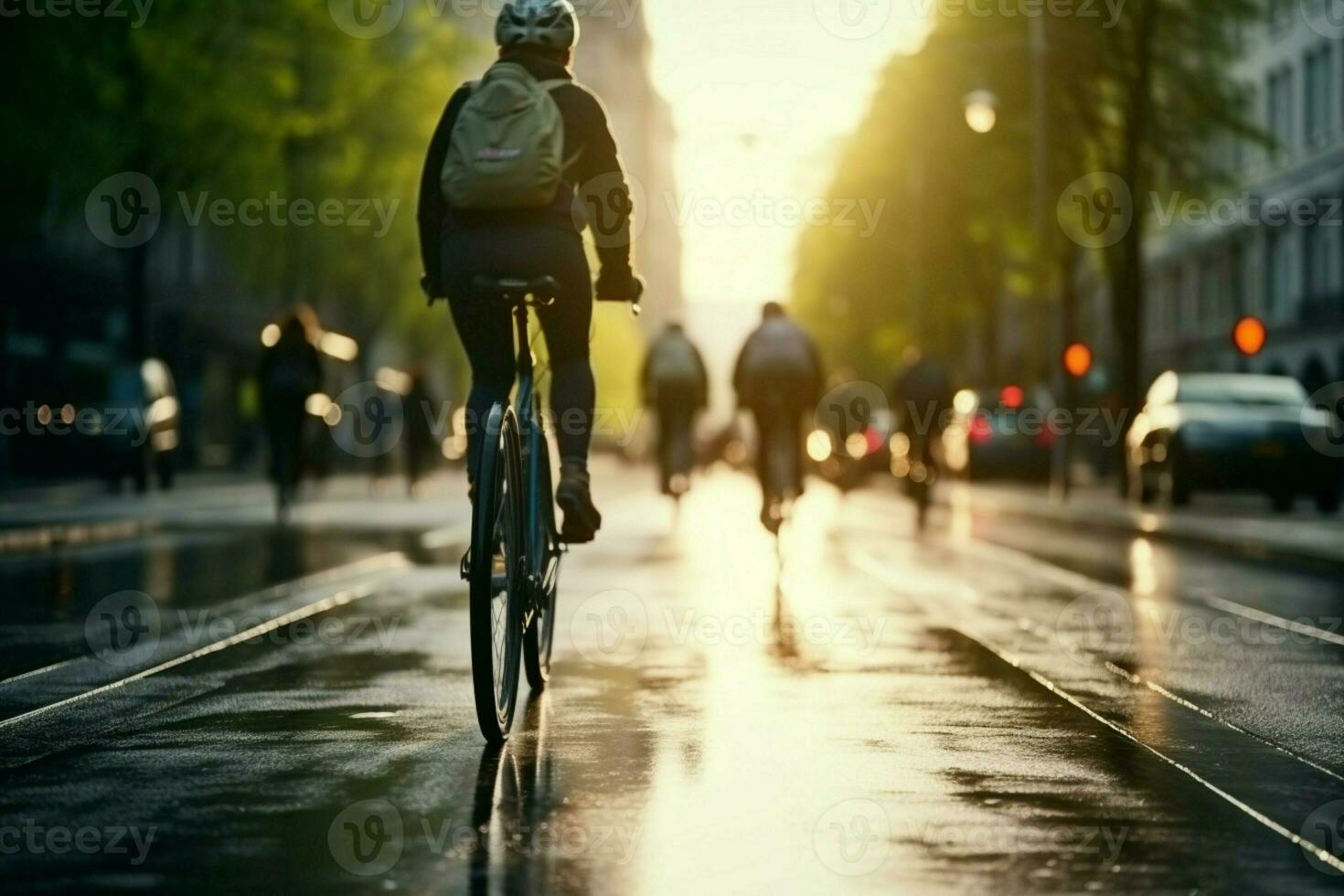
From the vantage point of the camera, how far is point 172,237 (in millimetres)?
54531

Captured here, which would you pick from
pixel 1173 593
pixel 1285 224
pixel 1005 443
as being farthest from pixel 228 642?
pixel 1285 224

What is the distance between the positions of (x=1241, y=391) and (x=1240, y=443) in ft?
4.73

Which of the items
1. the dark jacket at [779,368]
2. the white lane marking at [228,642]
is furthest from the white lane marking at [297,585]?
the dark jacket at [779,368]

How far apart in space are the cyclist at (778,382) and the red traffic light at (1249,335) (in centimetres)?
876

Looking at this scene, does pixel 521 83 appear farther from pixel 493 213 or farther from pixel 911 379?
pixel 911 379

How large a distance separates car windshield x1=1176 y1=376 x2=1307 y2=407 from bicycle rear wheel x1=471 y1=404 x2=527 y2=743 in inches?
896

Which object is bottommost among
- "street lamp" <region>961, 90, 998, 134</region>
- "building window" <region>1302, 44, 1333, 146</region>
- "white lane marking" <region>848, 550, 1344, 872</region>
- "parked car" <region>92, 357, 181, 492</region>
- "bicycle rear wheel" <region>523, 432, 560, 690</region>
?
"white lane marking" <region>848, 550, 1344, 872</region>

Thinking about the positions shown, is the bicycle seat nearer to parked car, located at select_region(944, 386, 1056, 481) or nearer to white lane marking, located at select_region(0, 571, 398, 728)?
white lane marking, located at select_region(0, 571, 398, 728)

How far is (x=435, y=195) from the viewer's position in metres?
7.55

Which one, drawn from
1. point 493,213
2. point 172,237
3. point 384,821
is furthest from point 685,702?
point 172,237

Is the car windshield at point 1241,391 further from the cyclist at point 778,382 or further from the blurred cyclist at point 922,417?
the cyclist at point 778,382

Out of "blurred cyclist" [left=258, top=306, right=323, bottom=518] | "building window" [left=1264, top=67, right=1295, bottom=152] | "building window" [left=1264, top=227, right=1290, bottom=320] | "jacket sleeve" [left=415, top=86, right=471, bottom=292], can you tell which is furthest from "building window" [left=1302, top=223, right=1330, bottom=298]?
"jacket sleeve" [left=415, top=86, right=471, bottom=292]

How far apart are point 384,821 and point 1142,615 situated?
732 centimetres

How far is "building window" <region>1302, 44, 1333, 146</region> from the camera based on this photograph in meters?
57.3
